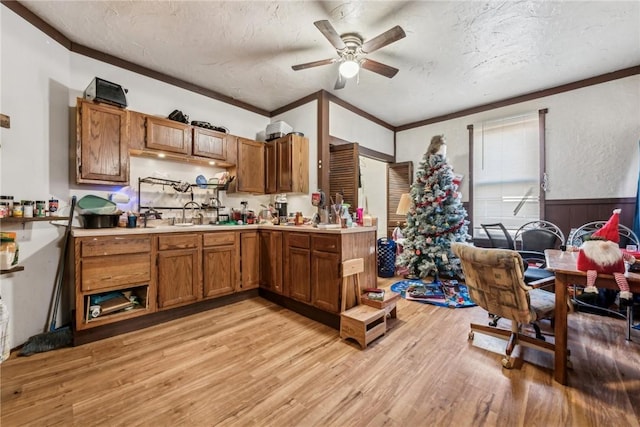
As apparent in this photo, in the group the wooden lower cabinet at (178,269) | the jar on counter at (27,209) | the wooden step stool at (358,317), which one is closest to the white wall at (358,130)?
the wooden step stool at (358,317)

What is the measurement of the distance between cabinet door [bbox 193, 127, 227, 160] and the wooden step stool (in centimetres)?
231

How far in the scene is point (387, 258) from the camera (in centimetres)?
423

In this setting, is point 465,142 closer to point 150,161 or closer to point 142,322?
point 150,161

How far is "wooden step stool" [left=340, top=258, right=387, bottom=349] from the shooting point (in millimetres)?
2107

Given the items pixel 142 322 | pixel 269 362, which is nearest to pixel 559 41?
pixel 269 362

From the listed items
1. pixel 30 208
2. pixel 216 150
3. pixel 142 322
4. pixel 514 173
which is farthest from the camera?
pixel 514 173

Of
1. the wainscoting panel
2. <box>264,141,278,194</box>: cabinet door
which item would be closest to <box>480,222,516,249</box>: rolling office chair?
the wainscoting panel

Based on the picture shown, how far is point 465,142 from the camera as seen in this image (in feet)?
14.5

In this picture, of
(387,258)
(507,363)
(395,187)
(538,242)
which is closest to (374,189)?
(395,187)

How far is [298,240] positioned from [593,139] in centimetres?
407

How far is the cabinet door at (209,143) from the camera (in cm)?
324

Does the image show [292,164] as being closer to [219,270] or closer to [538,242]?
[219,270]

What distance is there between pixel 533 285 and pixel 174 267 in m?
3.18

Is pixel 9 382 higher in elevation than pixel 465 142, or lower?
lower
